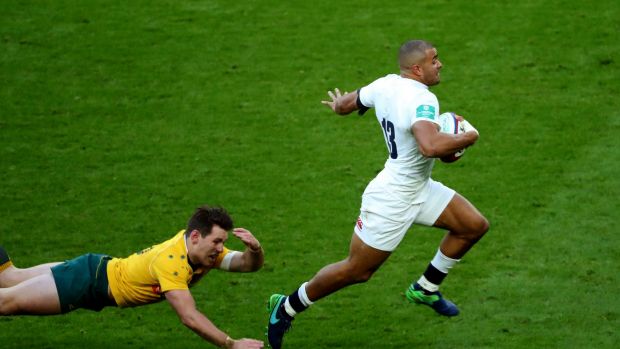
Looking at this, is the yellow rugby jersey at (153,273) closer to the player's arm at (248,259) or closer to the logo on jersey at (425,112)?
the player's arm at (248,259)

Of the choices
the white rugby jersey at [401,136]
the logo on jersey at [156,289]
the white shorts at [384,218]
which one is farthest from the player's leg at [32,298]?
the white rugby jersey at [401,136]

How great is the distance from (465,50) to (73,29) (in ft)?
17.0

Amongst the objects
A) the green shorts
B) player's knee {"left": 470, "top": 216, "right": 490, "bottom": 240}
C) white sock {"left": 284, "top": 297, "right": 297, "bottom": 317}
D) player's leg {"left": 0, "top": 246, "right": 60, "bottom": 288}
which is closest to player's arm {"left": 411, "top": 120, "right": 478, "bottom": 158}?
player's knee {"left": 470, "top": 216, "right": 490, "bottom": 240}

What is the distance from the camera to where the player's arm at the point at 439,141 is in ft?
25.3

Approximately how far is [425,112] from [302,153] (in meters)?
4.34

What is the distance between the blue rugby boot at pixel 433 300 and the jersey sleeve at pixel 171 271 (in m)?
2.07

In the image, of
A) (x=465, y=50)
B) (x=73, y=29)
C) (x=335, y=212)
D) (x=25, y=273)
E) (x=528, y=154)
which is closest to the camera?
(x=25, y=273)

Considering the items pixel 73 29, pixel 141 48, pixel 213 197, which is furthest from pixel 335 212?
pixel 73 29

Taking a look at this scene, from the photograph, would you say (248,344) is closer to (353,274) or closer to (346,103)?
(353,274)

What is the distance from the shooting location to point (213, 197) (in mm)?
11281

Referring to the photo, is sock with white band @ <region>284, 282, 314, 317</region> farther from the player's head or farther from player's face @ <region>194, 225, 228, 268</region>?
the player's head

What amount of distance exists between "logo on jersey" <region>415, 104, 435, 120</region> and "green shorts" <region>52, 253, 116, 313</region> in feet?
8.53

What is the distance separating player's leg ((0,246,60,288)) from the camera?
8.61 metres

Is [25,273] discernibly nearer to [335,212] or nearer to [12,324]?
[12,324]
